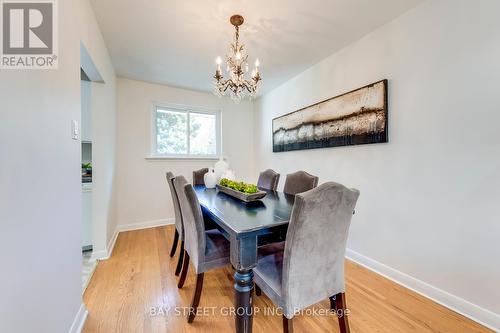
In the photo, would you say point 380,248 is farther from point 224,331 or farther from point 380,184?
point 224,331

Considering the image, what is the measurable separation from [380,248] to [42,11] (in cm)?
311

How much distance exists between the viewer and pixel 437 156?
1668 mm

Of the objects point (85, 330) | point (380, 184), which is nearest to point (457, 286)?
point (380, 184)

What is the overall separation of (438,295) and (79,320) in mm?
2631

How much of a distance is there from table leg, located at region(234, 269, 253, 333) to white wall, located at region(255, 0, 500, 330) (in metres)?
1.60

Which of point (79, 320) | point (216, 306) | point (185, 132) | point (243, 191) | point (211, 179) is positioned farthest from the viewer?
point (185, 132)

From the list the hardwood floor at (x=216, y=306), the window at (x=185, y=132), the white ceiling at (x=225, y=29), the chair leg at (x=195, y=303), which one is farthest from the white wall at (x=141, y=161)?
the chair leg at (x=195, y=303)

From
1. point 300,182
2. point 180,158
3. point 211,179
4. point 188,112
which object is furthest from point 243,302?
point 188,112

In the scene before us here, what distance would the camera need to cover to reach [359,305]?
5.27 ft

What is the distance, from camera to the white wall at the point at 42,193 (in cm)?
77

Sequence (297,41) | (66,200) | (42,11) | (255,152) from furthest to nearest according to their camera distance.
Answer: (255,152), (297,41), (66,200), (42,11)

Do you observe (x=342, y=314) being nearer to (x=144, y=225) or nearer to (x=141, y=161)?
(x=144, y=225)

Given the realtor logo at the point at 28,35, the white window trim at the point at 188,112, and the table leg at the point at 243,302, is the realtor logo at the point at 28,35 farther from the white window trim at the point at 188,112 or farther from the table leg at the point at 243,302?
the white window trim at the point at 188,112

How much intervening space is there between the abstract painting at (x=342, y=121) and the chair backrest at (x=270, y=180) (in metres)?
0.77
